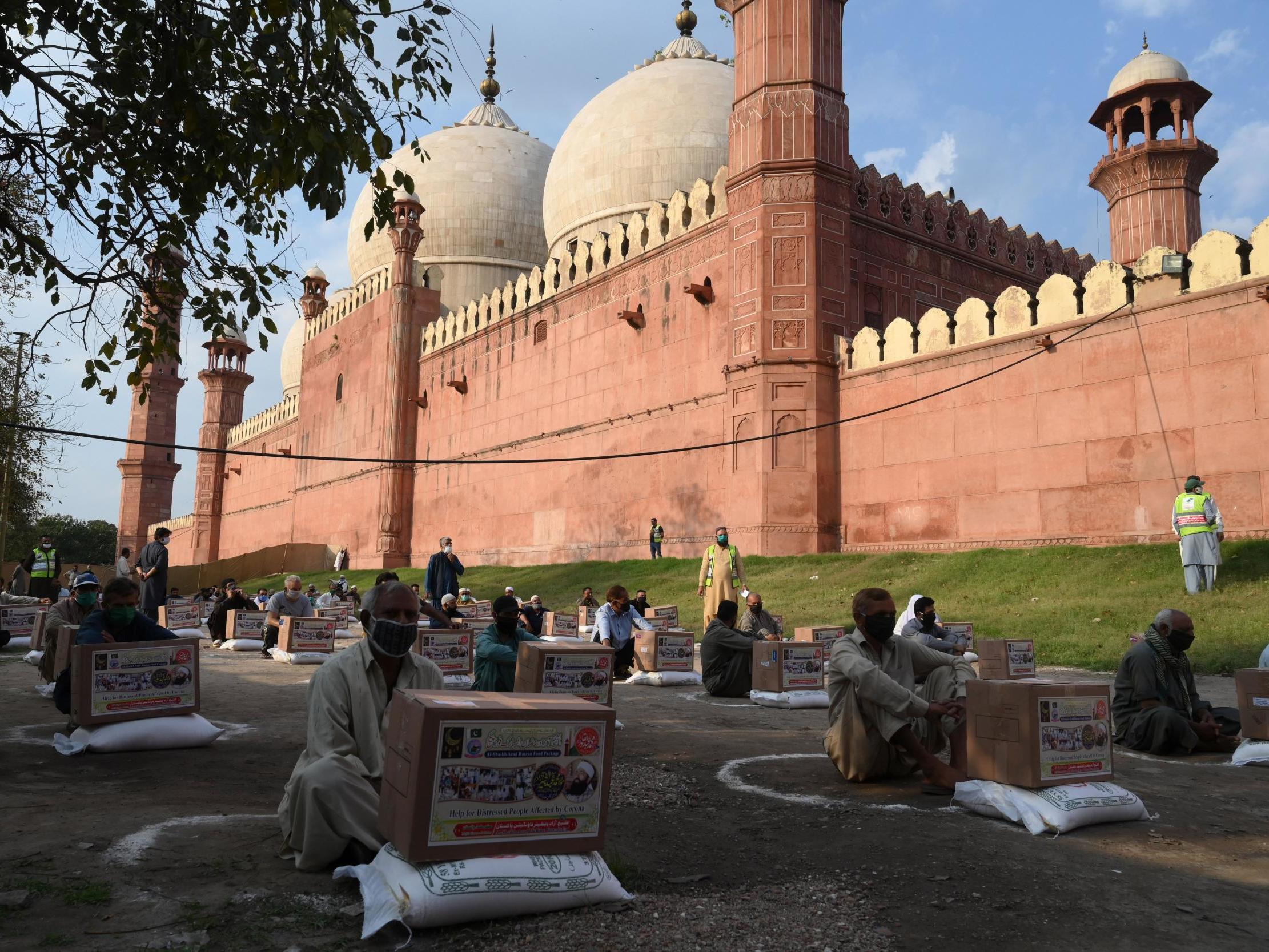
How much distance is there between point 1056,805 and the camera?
455 cm

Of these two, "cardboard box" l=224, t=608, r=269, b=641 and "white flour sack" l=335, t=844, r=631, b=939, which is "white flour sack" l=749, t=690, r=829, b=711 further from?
"cardboard box" l=224, t=608, r=269, b=641

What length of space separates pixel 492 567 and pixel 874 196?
1333 centimetres

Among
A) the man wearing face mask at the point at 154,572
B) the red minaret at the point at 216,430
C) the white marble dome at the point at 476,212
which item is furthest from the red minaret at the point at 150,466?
the man wearing face mask at the point at 154,572

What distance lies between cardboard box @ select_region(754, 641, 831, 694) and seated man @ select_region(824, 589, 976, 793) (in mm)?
3370

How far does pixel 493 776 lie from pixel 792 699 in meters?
5.92

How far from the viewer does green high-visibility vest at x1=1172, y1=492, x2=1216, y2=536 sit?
11.7 meters

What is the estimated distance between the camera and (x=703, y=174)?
28781 mm

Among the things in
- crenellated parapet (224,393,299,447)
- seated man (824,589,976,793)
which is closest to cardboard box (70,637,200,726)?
seated man (824,589,976,793)

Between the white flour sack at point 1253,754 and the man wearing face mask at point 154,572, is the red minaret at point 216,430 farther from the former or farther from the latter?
the white flour sack at point 1253,754

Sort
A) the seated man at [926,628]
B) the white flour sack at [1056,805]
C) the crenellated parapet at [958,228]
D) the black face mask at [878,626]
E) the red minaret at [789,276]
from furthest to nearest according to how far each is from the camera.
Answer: the crenellated parapet at [958,228] < the red minaret at [789,276] < the seated man at [926,628] < the black face mask at [878,626] < the white flour sack at [1056,805]

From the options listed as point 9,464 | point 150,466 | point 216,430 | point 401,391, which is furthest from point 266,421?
point 9,464

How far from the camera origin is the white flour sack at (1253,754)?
6.14 meters

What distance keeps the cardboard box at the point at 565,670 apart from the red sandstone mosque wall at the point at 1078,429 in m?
10.2

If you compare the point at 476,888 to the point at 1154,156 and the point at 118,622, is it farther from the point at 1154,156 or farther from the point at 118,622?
the point at 1154,156
